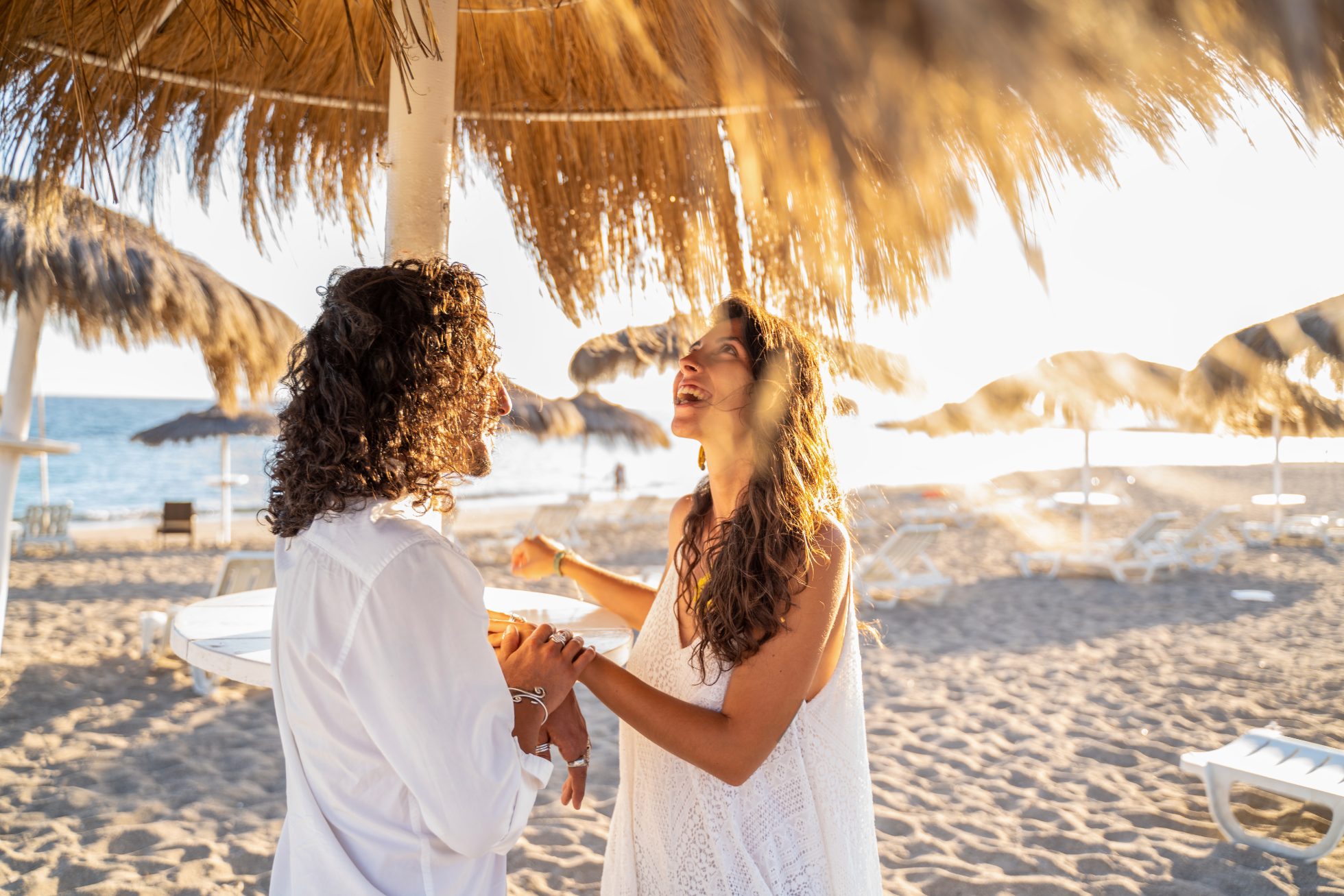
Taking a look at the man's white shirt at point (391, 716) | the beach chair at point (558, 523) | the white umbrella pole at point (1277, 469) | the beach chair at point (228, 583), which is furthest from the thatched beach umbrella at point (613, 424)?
the man's white shirt at point (391, 716)

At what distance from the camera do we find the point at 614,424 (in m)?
16.5

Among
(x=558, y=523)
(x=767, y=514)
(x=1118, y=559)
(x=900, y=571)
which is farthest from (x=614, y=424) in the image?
(x=767, y=514)

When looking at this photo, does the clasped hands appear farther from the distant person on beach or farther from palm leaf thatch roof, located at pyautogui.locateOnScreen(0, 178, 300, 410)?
palm leaf thatch roof, located at pyautogui.locateOnScreen(0, 178, 300, 410)

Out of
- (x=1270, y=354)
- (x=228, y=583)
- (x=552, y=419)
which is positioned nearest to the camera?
(x=228, y=583)

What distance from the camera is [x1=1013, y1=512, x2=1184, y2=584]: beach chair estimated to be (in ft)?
31.2

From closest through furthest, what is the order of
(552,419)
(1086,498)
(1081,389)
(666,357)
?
(666,357) → (1086,498) → (1081,389) → (552,419)

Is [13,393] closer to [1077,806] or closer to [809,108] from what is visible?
[809,108]

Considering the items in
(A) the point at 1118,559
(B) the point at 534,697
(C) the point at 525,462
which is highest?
(C) the point at 525,462

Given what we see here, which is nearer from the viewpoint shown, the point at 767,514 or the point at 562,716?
the point at 562,716

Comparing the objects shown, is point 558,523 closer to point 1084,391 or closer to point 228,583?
point 228,583

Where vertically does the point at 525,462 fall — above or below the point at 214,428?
below

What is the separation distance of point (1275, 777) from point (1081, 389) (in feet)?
30.5

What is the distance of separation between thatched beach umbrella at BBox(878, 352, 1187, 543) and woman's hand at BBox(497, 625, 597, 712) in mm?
10299

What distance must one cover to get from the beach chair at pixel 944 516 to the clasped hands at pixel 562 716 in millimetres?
13711
